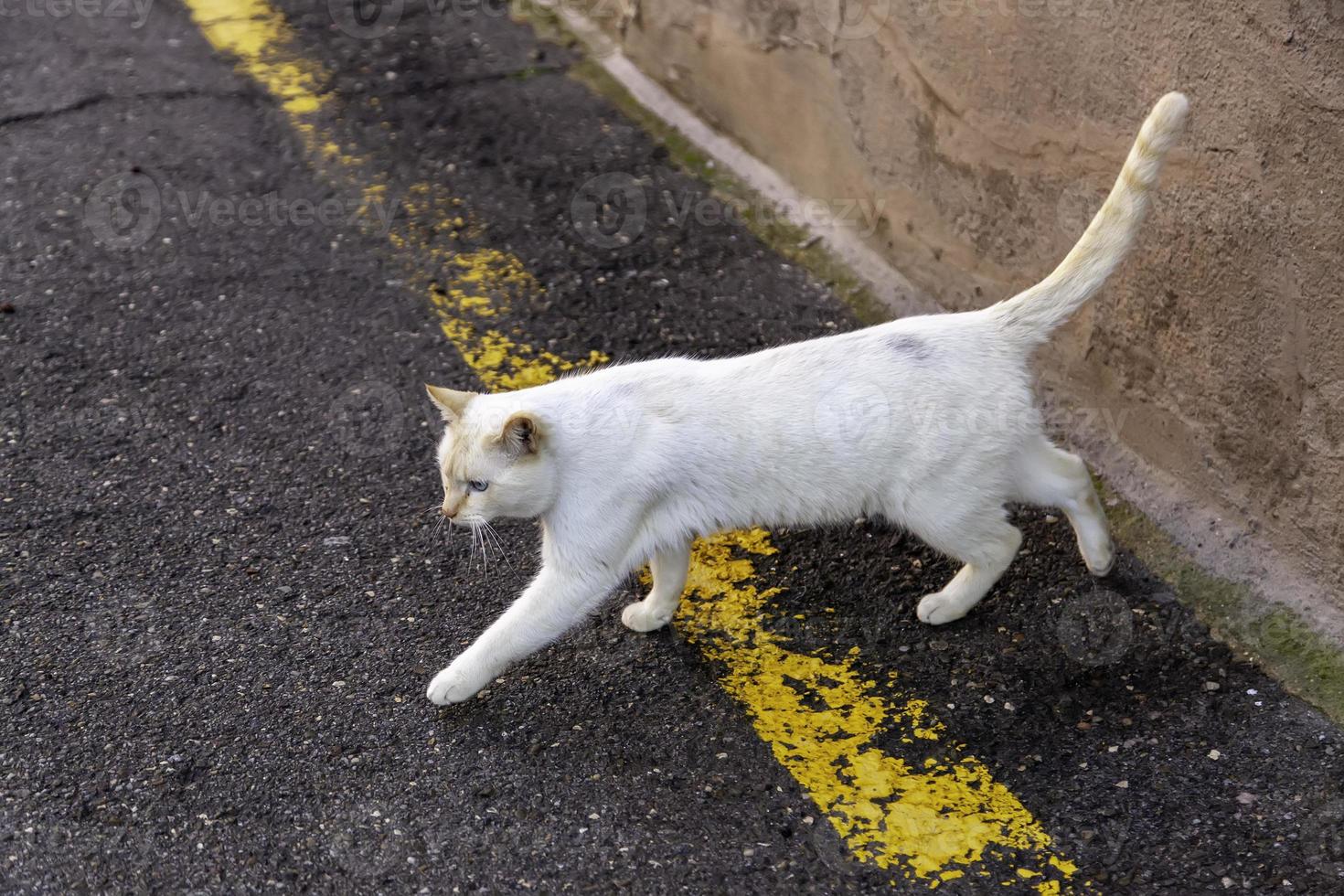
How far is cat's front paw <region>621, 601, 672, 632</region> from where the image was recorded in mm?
3131

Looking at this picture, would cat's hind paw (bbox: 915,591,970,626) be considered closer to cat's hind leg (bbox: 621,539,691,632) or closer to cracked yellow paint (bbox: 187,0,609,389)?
cat's hind leg (bbox: 621,539,691,632)

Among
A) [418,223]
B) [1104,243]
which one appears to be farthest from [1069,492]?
[418,223]

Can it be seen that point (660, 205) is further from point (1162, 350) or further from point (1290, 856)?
point (1290, 856)

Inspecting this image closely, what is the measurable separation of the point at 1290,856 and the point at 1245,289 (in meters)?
1.27

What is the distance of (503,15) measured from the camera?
6.27 meters

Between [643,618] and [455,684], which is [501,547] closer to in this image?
[643,618]

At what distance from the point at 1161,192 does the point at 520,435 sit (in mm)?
1688

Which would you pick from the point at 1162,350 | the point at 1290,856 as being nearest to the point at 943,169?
the point at 1162,350

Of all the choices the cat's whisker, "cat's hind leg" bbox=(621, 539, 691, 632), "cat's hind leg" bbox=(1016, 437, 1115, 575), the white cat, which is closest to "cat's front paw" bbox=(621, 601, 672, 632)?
"cat's hind leg" bbox=(621, 539, 691, 632)

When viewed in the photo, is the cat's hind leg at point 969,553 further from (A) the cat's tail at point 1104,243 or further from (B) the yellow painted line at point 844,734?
(A) the cat's tail at point 1104,243

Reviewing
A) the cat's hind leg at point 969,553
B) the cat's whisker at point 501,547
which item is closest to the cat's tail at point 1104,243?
the cat's hind leg at point 969,553

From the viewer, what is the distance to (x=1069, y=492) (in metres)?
3.10

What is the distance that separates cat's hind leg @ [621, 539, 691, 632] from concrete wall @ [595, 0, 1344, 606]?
129cm

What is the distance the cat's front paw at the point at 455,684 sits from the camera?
9.34ft
